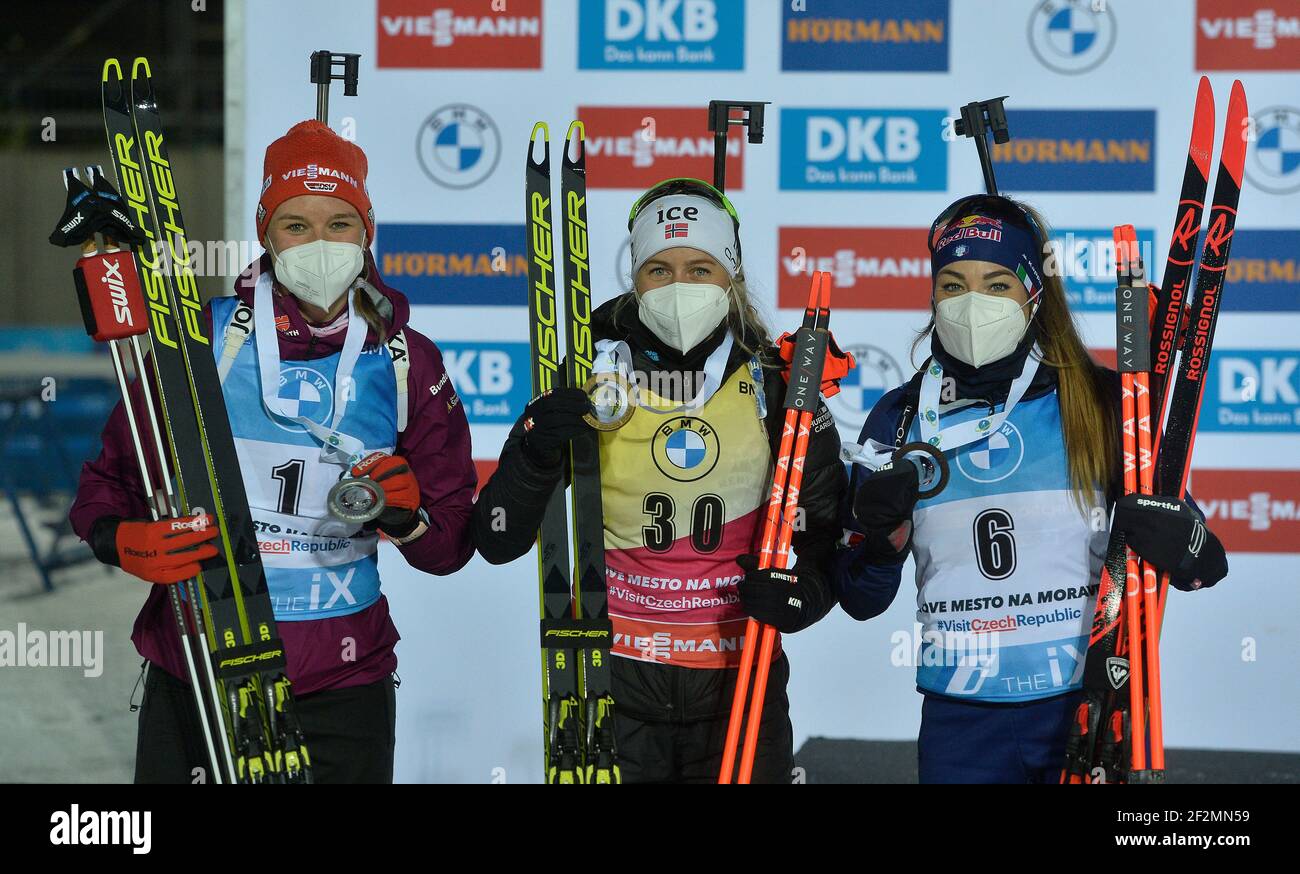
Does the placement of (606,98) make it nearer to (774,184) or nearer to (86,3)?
(774,184)

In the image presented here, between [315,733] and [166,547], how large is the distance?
1.63ft

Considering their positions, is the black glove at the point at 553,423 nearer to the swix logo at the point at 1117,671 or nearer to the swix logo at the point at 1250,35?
the swix logo at the point at 1117,671

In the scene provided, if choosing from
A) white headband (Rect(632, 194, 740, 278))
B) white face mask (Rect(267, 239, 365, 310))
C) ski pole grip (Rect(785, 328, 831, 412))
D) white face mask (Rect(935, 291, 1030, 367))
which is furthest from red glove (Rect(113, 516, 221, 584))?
white face mask (Rect(935, 291, 1030, 367))

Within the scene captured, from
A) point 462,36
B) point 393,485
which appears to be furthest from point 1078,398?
point 462,36

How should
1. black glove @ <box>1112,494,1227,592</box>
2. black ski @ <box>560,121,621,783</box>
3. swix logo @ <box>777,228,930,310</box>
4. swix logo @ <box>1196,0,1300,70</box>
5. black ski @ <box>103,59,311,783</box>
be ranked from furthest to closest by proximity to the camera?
swix logo @ <box>777,228,930,310</box>
swix logo @ <box>1196,0,1300,70</box>
black ski @ <box>560,121,621,783</box>
black ski @ <box>103,59,311,783</box>
black glove @ <box>1112,494,1227,592</box>

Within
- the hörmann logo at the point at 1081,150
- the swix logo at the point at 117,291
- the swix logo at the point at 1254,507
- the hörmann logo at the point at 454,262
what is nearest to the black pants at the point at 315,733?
the swix logo at the point at 117,291

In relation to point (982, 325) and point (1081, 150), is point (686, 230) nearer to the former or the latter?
point (982, 325)

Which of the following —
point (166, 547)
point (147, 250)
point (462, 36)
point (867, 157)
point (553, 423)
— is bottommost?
point (166, 547)

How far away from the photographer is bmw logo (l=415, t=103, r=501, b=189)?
13.5ft

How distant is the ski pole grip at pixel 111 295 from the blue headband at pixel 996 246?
1703mm

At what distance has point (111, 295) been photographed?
255cm

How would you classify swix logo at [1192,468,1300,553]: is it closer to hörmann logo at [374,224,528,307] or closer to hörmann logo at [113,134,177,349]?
hörmann logo at [374,224,528,307]

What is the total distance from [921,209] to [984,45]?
0.58 metres

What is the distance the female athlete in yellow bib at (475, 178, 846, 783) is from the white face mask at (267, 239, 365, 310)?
1.58ft
